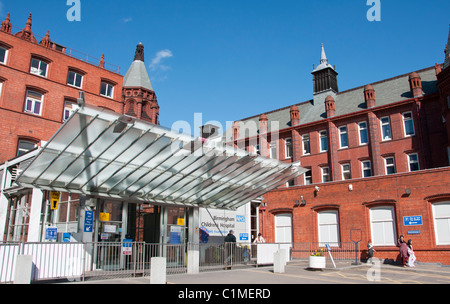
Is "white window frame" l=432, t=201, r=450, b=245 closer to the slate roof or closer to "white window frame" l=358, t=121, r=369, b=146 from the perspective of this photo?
"white window frame" l=358, t=121, r=369, b=146

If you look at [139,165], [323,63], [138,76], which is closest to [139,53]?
[138,76]

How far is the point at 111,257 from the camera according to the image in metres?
13.8

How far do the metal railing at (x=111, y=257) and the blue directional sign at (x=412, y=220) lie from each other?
993 centimetres

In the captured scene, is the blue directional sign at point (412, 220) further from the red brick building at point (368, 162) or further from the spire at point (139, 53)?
the spire at point (139, 53)

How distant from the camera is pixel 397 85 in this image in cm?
3512

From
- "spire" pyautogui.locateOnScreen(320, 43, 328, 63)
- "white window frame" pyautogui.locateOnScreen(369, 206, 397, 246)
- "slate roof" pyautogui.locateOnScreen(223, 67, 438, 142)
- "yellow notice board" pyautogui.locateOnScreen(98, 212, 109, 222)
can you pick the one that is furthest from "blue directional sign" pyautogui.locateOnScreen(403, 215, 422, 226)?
"spire" pyautogui.locateOnScreen(320, 43, 328, 63)

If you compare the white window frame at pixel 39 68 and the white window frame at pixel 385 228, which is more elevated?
the white window frame at pixel 39 68

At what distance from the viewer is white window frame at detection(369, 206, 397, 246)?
25744 millimetres

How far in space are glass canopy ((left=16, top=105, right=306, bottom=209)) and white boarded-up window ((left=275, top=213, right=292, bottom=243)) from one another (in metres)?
13.8

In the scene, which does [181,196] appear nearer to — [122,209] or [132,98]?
[122,209]

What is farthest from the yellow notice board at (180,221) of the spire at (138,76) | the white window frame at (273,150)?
the spire at (138,76)

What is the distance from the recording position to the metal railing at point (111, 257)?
1139cm

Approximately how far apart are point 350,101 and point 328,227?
47.9 ft

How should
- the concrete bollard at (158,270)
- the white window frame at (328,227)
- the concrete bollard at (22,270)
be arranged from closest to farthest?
1. the concrete bollard at (22,270)
2. the concrete bollard at (158,270)
3. the white window frame at (328,227)
